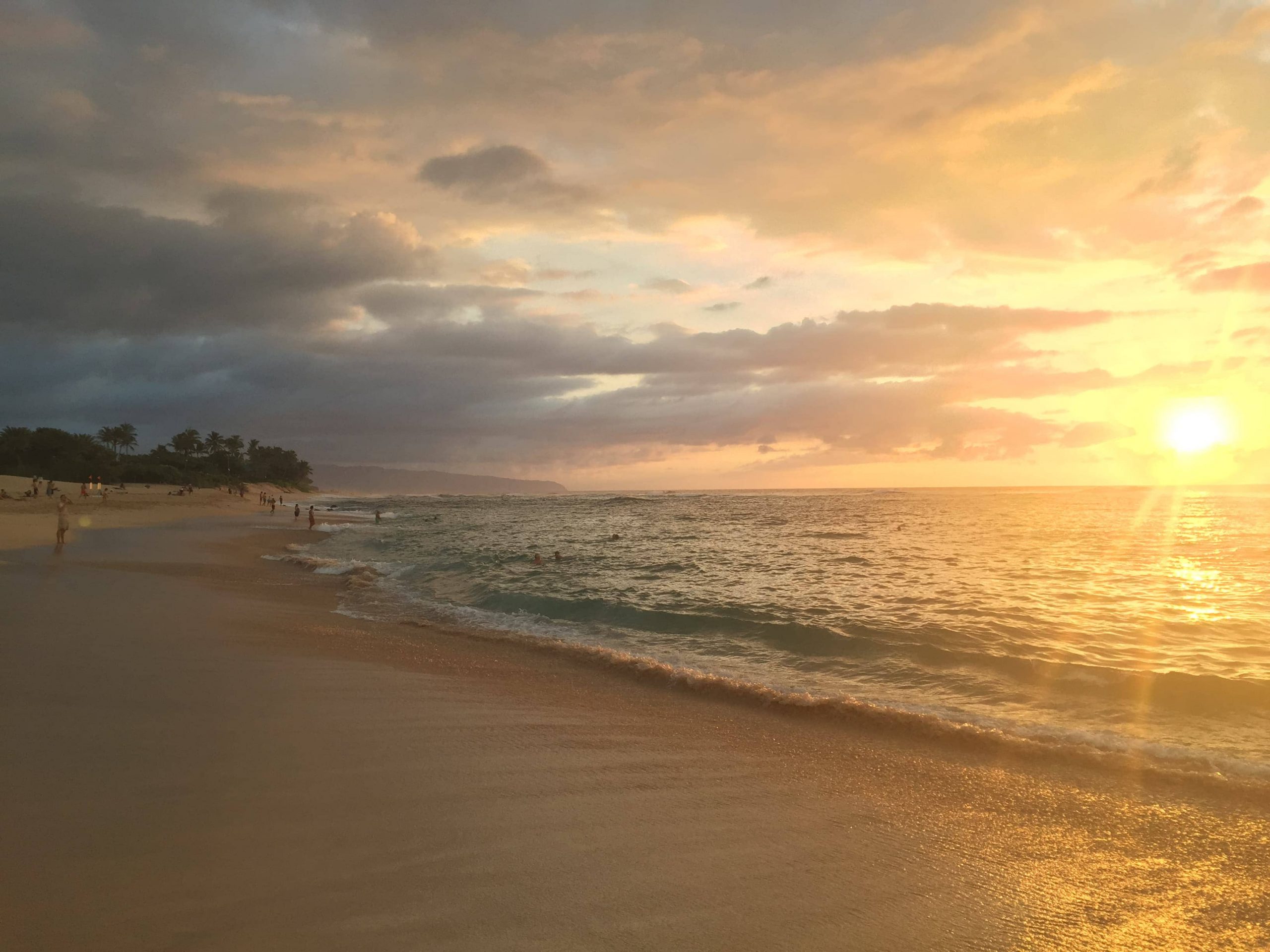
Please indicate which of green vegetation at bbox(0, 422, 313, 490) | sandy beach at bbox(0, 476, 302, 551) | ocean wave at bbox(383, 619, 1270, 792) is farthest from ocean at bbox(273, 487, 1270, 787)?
green vegetation at bbox(0, 422, 313, 490)

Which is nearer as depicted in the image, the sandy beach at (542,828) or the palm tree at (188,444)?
the sandy beach at (542,828)

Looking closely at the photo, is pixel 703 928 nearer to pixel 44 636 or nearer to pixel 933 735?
pixel 933 735

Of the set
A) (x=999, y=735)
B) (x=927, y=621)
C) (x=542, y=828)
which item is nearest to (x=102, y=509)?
(x=927, y=621)

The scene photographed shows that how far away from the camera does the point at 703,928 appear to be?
4.10 m

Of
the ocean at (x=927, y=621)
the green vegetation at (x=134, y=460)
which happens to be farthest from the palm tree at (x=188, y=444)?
the ocean at (x=927, y=621)

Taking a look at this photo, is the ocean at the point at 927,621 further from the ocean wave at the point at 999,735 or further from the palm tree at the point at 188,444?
the palm tree at the point at 188,444

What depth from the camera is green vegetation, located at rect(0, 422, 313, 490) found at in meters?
102

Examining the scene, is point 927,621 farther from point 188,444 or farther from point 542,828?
→ point 188,444

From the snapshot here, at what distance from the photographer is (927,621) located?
15.5 metres

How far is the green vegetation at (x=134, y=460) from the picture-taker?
102500 millimetres

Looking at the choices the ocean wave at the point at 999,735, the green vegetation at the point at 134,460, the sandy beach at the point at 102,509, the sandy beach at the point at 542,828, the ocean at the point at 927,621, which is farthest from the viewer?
the green vegetation at the point at 134,460

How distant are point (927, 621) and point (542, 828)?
12.7 m

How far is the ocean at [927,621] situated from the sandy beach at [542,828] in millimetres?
1737

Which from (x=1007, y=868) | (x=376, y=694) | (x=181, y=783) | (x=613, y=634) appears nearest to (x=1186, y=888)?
(x=1007, y=868)
